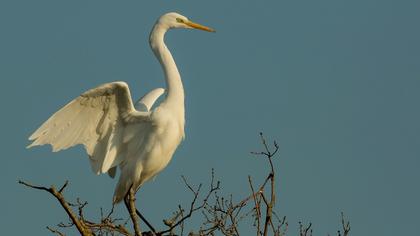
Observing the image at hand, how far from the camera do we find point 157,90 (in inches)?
395

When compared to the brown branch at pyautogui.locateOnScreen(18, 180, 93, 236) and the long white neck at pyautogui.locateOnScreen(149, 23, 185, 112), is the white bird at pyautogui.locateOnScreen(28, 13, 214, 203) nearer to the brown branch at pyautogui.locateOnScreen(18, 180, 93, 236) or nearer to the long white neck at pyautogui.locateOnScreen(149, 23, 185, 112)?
the long white neck at pyautogui.locateOnScreen(149, 23, 185, 112)

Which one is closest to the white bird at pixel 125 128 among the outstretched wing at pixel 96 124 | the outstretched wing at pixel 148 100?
the outstretched wing at pixel 96 124

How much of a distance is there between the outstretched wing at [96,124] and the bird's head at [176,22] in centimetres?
108

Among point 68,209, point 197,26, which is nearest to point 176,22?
point 197,26

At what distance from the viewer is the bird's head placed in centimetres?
905

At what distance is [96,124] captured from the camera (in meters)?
8.51

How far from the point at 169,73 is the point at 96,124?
3.02 ft

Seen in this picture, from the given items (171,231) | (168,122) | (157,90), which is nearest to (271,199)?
(171,231)

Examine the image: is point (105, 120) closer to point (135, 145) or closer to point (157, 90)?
point (135, 145)

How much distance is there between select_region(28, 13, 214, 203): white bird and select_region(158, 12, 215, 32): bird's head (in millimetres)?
34

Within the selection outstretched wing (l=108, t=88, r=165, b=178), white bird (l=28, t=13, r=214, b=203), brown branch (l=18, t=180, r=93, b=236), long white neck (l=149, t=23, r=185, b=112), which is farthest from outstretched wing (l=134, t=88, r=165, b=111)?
brown branch (l=18, t=180, r=93, b=236)

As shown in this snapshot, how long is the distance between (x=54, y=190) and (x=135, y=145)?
281 centimetres

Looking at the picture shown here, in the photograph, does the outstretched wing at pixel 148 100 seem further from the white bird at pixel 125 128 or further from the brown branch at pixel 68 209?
the brown branch at pixel 68 209

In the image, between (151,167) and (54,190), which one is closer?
(54,190)
